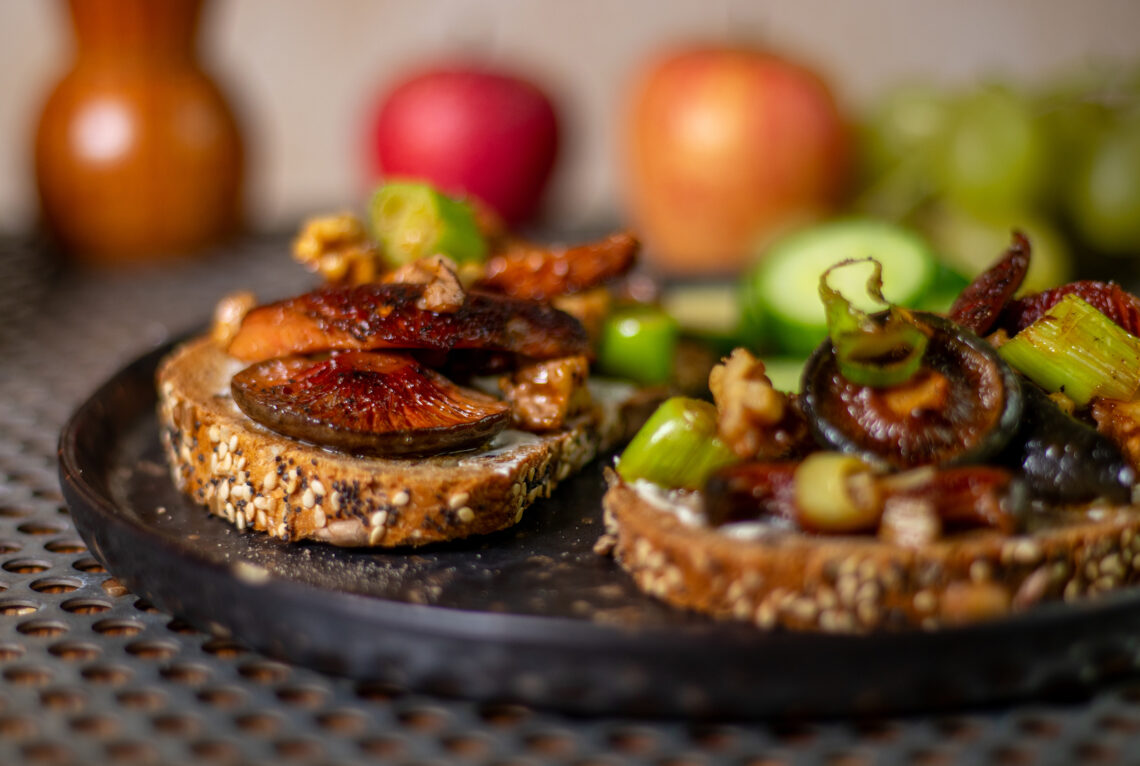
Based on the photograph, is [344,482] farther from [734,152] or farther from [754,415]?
[734,152]

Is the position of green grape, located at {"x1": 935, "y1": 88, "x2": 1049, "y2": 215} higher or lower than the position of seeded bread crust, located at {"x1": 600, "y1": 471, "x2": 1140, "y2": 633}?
A: higher

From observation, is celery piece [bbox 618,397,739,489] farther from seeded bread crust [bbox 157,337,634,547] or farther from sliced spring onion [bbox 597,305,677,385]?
sliced spring onion [bbox 597,305,677,385]

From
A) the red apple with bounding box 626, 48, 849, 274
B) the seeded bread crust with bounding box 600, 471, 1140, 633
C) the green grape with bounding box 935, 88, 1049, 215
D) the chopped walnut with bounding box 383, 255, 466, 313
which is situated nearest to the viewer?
the seeded bread crust with bounding box 600, 471, 1140, 633

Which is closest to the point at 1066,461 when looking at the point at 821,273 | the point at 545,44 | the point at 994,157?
the point at 821,273

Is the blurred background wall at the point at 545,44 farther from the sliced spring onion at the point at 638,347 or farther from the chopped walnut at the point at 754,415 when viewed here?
the chopped walnut at the point at 754,415

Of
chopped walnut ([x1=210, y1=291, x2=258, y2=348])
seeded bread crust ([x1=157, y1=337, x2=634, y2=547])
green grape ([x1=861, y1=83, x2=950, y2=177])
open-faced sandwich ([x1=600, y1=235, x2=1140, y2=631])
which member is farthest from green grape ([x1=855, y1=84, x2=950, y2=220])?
chopped walnut ([x1=210, y1=291, x2=258, y2=348])

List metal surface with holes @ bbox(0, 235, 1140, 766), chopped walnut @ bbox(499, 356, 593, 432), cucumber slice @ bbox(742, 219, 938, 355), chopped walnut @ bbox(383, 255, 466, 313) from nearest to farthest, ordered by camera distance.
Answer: metal surface with holes @ bbox(0, 235, 1140, 766)
chopped walnut @ bbox(383, 255, 466, 313)
chopped walnut @ bbox(499, 356, 593, 432)
cucumber slice @ bbox(742, 219, 938, 355)

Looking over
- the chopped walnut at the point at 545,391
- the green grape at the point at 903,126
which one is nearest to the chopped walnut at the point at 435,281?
the chopped walnut at the point at 545,391

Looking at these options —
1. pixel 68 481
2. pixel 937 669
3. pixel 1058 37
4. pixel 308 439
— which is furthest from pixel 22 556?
pixel 1058 37
